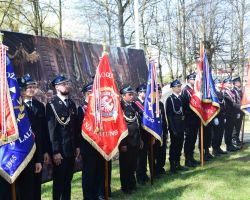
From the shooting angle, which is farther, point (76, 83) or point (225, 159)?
point (225, 159)

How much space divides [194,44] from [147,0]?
3987mm

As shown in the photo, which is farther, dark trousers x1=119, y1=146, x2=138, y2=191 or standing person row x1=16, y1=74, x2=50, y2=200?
dark trousers x1=119, y1=146, x2=138, y2=191

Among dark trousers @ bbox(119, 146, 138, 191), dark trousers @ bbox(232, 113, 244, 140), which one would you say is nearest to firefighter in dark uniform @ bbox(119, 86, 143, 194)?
dark trousers @ bbox(119, 146, 138, 191)

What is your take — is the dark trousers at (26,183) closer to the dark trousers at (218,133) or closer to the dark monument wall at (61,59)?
the dark monument wall at (61,59)

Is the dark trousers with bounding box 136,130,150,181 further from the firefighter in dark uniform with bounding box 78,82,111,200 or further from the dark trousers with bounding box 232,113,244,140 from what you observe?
the dark trousers with bounding box 232,113,244,140

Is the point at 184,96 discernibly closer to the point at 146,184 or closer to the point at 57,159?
the point at 146,184

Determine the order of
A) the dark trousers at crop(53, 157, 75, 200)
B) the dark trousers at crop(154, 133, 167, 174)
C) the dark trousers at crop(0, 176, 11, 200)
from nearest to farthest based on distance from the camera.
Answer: the dark trousers at crop(0, 176, 11, 200)
the dark trousers at crop(53, 157, 75, 200)
the dark trousers at crop(154, 133, 167, 174)

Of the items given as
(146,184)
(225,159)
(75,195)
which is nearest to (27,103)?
(75,195)

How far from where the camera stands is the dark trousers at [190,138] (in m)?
8.70

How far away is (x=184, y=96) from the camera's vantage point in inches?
345

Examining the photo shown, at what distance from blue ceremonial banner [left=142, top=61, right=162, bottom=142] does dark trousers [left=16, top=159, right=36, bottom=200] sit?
2.72 metres

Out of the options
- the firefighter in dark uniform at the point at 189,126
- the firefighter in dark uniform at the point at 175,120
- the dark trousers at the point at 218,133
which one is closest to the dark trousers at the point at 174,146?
the firefighter in dark uniform at the point at 175,120

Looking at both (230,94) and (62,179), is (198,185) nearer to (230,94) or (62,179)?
(62,179)

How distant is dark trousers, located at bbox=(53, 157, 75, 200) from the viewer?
5500 millimetres
